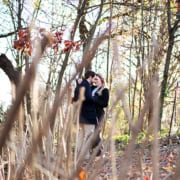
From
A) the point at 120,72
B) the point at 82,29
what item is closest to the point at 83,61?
the point at 120,72

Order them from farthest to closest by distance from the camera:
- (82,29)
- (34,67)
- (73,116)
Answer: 1. (82,29)
2. (73,116)
3. (34,67)

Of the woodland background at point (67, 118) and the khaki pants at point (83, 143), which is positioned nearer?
the woodland background at point (67, 118)

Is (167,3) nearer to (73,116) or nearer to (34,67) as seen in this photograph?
(73,116)

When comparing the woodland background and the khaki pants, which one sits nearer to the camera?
the woodland background

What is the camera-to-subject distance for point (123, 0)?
9.59 meters

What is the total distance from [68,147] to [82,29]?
11.4 metres

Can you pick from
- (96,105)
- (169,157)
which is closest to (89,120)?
(96,105)

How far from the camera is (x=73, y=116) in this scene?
956 mm

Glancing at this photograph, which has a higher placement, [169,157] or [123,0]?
[123,0]

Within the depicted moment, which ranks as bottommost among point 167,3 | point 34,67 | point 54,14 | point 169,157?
point 169,157

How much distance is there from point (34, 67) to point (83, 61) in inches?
3.4

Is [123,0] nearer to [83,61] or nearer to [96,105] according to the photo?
[96,105]

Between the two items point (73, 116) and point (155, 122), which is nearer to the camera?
point (155, 122)

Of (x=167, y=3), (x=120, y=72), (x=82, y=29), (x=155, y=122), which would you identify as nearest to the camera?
(x=155, y=122)
